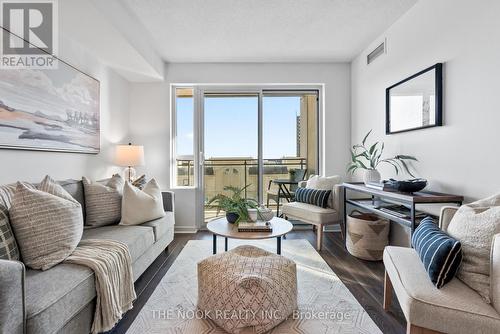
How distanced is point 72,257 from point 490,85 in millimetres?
2821

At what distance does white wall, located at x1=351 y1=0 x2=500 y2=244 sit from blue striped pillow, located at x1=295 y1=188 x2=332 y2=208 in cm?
83

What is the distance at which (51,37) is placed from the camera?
7.20 feet

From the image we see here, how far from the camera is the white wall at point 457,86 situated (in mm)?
Result: 1677

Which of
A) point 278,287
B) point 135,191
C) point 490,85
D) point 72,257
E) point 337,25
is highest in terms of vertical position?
point 337,25

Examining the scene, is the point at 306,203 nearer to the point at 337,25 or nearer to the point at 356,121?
the point at 356,121

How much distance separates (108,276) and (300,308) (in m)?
1.28

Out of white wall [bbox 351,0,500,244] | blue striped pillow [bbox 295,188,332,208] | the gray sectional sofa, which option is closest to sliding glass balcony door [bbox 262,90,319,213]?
blue striped pillow [bbox 295,188,332,208]

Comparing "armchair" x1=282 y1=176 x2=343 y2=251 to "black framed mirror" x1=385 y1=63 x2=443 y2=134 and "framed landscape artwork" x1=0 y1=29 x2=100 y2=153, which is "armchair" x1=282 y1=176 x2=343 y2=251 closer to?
A: "black framed mirror" x1=385 y1=63 x2=443 y2=134

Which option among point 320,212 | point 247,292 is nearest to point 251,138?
point 320,212

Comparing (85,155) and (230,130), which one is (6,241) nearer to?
(85,155)

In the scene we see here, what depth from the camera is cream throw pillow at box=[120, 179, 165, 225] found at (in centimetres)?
234

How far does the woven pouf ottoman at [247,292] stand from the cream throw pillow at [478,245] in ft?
3.05

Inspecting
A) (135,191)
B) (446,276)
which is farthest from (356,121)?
(135,191)

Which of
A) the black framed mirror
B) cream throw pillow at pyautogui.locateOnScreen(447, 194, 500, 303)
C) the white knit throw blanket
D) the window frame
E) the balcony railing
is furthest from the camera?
the balcony railing
